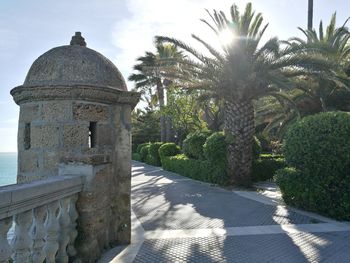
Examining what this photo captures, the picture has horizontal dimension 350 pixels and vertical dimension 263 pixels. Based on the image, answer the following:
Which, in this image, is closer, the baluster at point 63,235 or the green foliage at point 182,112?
the baluster at point 63,235

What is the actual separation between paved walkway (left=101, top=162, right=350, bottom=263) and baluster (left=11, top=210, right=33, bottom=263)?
1653mm

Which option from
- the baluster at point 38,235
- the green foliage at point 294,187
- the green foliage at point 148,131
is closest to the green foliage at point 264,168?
the green foliage at point 294,187

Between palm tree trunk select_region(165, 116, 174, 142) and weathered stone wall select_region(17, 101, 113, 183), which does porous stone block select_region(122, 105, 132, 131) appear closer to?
weathered stone wall select_region(17, 101, 113, 183)

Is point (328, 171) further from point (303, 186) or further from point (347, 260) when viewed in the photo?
point (347, 260)

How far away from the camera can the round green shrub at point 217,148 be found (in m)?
12.5

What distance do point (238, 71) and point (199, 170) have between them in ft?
16.8

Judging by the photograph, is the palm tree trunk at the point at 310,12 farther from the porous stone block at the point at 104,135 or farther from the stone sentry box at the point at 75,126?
the porous stone block at the point at 104,135

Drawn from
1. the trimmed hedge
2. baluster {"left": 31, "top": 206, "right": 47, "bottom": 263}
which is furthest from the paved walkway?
the trimmed hedge

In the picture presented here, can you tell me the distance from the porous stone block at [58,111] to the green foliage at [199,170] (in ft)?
31.4

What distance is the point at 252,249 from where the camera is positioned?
15.7ft

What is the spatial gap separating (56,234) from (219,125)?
23.0 m

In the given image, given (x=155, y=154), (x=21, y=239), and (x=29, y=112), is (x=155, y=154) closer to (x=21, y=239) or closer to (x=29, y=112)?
(x=29, y=112)

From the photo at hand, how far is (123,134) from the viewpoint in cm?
448

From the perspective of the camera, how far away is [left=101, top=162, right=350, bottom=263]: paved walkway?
4465 mm
